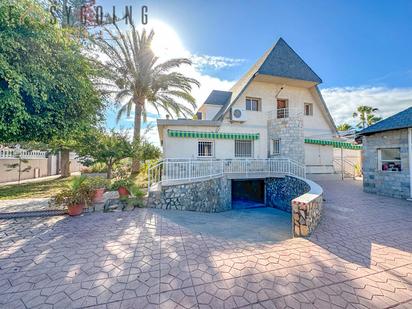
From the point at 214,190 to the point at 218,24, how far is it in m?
12.3

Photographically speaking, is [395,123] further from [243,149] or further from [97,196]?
[97,196]

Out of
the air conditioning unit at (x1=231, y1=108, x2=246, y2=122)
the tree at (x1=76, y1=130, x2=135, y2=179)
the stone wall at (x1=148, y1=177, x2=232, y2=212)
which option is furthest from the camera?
the tree at (x1=76, y1=130, x2=135, y2=179)

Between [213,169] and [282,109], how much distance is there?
11.7 m

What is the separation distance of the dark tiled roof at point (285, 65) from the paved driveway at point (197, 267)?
16916 mm

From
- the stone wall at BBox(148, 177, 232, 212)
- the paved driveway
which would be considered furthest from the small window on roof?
the paved driveway

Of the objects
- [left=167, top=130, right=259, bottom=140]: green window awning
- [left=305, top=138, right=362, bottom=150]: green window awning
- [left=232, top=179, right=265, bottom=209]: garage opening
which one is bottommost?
[left=232, top=179, right=265, bottom=209]: garage opening

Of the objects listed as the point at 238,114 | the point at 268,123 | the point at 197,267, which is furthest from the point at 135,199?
the point at 268,123

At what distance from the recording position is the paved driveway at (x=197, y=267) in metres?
4.02

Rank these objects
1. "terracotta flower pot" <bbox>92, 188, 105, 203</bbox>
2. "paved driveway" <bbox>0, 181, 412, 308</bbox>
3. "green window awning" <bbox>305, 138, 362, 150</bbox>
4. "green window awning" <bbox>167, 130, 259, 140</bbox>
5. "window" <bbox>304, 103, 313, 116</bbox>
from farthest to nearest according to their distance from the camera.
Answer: "window" <bbox>304, 103, 313, 116</bbox>, "green window awning" <bbox>305, 138, 362, 150</bbox>, "green window awning" <bbox>167, 130, 259, 140</bbox>, "terracotta flower pot" <bbox>92, 188, 105, 203</bbox>, "paved driveway" <bbox>0, 181, 412, 308</bbox>

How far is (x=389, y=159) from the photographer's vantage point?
1448 centimetres

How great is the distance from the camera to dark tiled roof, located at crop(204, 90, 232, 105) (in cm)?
2389

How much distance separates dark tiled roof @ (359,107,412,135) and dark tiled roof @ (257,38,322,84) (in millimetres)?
9024

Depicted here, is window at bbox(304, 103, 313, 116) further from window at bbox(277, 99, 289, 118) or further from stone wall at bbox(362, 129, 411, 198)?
stone wall at bbox(362, 129, 411, 198)

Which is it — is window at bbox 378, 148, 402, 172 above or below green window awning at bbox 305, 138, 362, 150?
below
